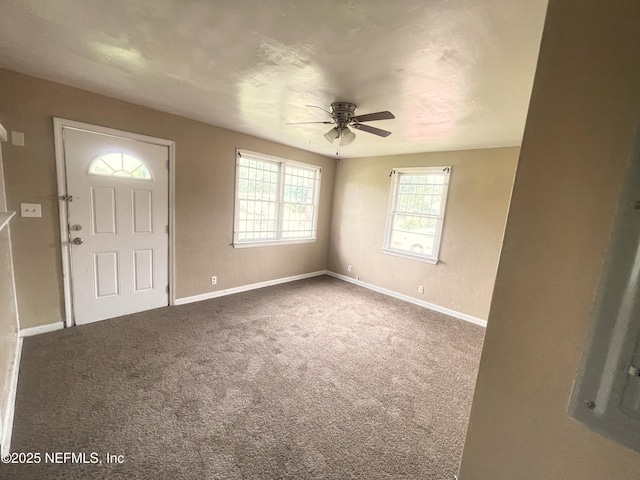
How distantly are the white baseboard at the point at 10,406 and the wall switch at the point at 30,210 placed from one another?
119 centimetres

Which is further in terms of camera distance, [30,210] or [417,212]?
[417,212]

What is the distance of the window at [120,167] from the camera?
274cm

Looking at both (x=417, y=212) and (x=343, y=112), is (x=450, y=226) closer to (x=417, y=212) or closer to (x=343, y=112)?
(x=417, y=212)

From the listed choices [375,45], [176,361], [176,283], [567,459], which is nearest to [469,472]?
[567,459]

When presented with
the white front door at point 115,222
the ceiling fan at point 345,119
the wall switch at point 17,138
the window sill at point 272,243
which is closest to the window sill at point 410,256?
the window sill at point 272,243

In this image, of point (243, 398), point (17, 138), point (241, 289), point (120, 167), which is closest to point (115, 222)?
point (120, 167)

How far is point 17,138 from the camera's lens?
2322 millimetres

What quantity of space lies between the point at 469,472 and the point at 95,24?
8.93 ft

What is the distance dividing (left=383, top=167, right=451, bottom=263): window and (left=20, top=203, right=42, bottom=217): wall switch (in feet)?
14.2

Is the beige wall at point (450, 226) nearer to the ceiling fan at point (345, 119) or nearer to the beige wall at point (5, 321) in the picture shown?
the ceiling fan at point (345, 119)

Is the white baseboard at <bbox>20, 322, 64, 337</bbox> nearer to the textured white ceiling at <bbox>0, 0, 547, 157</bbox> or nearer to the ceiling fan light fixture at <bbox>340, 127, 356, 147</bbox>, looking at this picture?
the textured white ceiling at <bbox>0, 0, 547, 157</bbox>

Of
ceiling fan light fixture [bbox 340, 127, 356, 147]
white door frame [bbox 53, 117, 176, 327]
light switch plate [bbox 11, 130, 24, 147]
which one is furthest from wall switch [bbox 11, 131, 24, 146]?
ceiling fan light fixture [bbox 340, 127, 356, 147]

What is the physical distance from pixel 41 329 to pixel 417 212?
4814 mm

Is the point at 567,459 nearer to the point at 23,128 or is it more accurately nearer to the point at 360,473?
the point at 360,473
